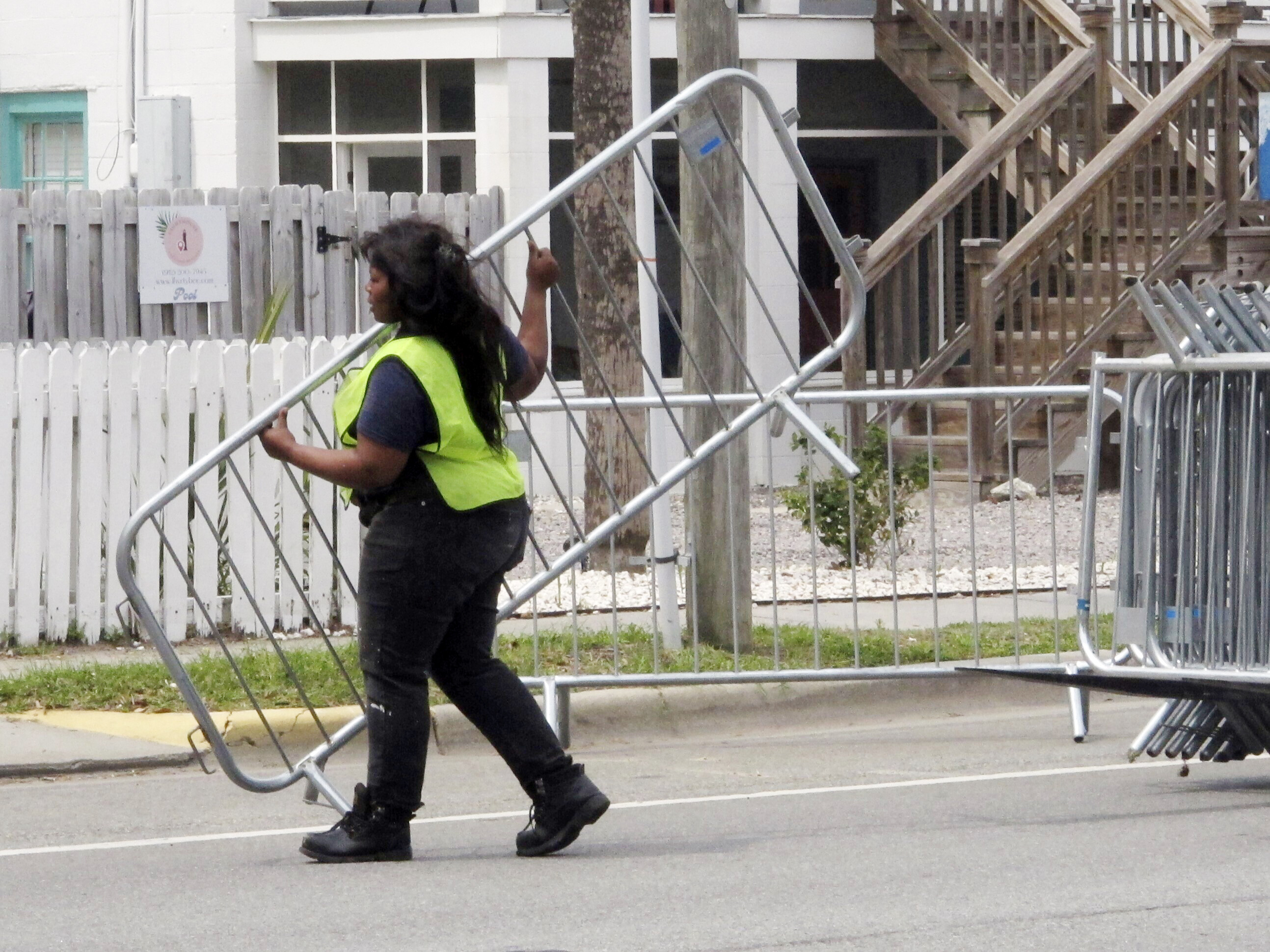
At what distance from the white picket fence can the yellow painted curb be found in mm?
1339

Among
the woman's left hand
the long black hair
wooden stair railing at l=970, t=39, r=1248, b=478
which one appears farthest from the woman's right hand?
wooden stair railing at l=970, t=39, r=1248, b=478

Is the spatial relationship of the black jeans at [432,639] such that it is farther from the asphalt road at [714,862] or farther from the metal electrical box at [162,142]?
the metal electrical box at [162,142]

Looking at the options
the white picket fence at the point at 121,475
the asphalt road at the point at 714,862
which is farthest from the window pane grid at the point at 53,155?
the asphalt road at the point at 714,862

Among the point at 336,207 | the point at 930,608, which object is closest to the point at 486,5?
the point at 336,207

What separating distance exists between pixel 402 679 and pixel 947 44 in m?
10.9

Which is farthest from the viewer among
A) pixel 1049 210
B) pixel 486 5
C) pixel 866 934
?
pixel 486 5

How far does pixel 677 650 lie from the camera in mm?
8984

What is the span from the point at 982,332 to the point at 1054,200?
0.99 metres

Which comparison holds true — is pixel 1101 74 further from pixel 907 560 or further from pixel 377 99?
pixel 377 99

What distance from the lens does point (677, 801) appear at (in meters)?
6.94

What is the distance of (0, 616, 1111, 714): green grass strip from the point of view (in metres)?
8.27

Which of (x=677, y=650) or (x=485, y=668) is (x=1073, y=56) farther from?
(x=485, y=668)

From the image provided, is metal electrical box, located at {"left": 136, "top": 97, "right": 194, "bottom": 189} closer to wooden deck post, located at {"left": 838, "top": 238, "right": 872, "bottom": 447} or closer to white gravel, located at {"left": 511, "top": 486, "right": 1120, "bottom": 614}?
white gravel, located at {"left": 511, "top": 486, "right": 1120, "bottom": 614}

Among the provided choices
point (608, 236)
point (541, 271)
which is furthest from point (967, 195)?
point (541, 271)
